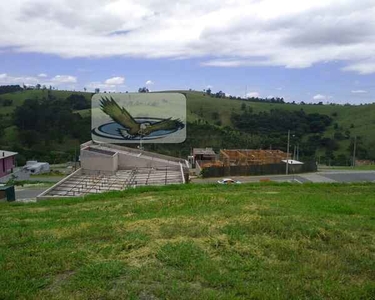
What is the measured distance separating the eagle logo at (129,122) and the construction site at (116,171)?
210 centimetres

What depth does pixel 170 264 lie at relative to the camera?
12.5ft

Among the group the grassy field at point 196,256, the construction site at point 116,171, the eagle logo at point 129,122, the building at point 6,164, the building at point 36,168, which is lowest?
the building at point 36,168

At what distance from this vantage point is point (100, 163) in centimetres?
2073

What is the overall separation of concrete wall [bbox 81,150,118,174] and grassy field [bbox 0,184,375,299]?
47.5ft

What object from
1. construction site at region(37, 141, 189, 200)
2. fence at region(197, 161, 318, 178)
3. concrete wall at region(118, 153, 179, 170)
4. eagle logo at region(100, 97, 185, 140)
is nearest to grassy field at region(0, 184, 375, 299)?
construction site at region(37, 141, 189, 200)

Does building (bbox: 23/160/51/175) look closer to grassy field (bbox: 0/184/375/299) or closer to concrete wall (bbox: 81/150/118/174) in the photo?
concrete wall (bbox: 81/150/118/174)

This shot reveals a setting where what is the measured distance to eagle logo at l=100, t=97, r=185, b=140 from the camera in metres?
26.5

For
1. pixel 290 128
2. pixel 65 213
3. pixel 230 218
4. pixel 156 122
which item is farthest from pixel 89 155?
pixel 290 128

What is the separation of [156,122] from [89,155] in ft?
22.3

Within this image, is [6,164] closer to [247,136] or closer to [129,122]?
[129,122]

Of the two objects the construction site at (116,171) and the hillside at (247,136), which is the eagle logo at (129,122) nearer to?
the construction site at (116,171)

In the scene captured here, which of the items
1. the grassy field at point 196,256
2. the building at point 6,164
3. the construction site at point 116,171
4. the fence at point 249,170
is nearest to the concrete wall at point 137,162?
the construction site at point 116,171

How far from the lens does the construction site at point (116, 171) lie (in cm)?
1711

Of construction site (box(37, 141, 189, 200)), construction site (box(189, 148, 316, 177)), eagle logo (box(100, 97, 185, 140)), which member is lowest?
construction site (box(189, 148, 316, 177))
